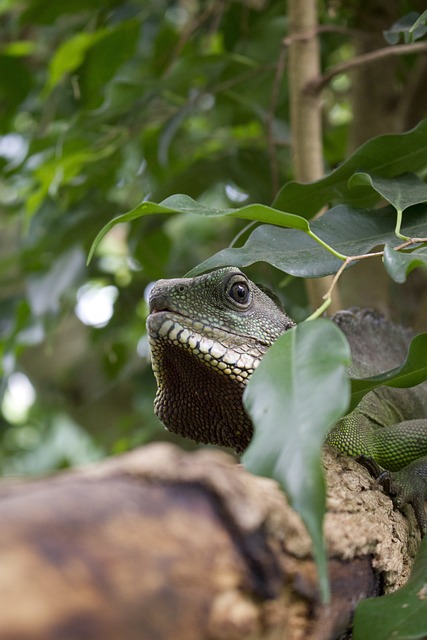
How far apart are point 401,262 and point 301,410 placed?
387 mm

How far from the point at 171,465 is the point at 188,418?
1078 millimetres

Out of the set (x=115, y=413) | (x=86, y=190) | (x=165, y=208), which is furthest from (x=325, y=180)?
(x=115, y=413)

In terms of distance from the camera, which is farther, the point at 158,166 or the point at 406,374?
the point at 158,166

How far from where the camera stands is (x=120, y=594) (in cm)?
75

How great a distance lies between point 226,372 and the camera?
177 cm

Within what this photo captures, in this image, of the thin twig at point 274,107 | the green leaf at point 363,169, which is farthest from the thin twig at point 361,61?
the green leaf at point 363,169

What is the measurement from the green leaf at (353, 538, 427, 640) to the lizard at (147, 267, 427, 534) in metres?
→ 0.44

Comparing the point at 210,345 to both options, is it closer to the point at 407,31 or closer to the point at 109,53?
the point at 407,31

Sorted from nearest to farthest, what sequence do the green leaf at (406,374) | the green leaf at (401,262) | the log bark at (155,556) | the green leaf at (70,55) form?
the log bark at (155,556) < the green leaf at (401,262) < the green leaf at (406,374) < the green leaf at (70,55)

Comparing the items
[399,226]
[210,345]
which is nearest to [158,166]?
[210,345]

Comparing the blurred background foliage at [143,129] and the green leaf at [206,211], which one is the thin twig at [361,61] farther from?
the green leaf at [206,211]

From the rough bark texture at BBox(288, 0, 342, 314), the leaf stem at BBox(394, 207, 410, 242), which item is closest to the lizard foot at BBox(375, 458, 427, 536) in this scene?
the leaf stem at BBox(394, 207, 410, 242)

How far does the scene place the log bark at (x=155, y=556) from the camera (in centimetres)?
72

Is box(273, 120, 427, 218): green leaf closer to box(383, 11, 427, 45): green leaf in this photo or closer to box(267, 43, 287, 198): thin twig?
box(383, 11, 427, 45): green leaf
